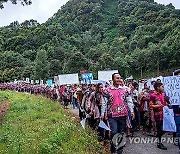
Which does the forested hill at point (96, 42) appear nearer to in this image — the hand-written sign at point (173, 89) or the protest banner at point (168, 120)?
the hand-written sign at point (173, 89)

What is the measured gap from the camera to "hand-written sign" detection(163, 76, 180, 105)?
28.3ft

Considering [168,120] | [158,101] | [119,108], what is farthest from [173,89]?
[119,108]

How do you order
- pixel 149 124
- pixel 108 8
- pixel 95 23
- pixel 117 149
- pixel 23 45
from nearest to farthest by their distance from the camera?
pixel 117 149
pixel 149 124
pixel 23 45
pixel 95 23
pixel 108 8

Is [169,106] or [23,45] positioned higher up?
[23,45]

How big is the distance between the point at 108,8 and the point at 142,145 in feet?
539

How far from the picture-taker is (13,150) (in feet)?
30.8

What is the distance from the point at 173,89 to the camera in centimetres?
881

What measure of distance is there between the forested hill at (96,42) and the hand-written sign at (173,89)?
1914 cm

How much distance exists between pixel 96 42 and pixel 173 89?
362 ft

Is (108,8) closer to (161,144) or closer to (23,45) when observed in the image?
(23,45)

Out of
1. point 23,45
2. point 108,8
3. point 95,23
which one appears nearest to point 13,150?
point 23,45

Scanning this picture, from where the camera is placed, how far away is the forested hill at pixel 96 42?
63.3 metres

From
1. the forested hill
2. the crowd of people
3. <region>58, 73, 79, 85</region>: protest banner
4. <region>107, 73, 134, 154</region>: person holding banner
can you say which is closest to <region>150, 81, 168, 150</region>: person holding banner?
the crowd of people

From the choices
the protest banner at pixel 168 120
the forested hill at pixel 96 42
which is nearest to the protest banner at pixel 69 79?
the forested hill at pixel 96 42
